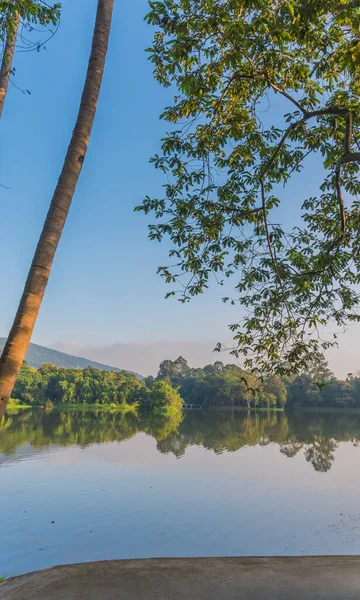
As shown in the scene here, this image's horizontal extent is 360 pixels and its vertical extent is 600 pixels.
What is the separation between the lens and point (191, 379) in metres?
68.3

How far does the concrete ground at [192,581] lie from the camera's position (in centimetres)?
311

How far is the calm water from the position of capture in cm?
738

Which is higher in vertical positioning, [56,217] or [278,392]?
[278,392]

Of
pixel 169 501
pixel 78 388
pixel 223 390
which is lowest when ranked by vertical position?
pixel 169 501

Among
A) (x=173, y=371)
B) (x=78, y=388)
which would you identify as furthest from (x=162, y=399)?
(x=173, y=371)

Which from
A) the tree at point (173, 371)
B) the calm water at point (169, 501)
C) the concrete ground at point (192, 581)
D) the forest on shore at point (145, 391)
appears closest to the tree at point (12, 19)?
the concrete ground at point (192, 581)

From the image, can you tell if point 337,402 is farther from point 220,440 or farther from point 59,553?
point 59,553

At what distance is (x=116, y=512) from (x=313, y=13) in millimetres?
9991

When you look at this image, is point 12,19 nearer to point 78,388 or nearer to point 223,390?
point 78,388

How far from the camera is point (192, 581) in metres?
3.38

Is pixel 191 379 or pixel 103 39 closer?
pixel 103 39

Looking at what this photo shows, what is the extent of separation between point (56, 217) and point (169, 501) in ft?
32.6

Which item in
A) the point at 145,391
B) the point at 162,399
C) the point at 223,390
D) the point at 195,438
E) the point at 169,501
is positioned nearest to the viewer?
the point at 169,501

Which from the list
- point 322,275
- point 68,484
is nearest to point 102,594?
point 322,275
